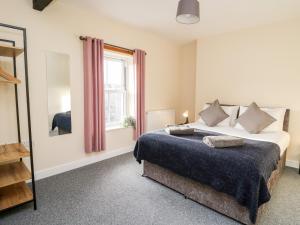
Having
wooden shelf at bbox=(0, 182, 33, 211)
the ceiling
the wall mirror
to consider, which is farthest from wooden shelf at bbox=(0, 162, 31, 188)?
the ceiling

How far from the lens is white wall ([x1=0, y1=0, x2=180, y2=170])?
249 cm

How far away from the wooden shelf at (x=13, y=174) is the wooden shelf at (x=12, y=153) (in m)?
0.24

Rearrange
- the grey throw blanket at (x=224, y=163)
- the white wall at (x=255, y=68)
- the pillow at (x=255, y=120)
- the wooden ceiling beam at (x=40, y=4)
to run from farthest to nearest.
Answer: the white wall at (x=255, y=68) < the pillow at (x=255, y=120) < the wooden ceiling beam at (x=40, y=4) < the grey throw blanket at (x=224, y=163)

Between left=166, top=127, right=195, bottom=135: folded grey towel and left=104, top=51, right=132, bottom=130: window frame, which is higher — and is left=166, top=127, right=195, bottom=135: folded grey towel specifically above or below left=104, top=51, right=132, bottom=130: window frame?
below

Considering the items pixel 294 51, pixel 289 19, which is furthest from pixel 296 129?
pixel 289 19

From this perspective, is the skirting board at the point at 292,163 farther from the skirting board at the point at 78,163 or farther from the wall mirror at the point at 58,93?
the wall mirror at the point at 58,93

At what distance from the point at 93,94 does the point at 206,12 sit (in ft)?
7.27

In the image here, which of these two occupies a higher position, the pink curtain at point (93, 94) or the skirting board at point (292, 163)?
the pink curtain at point (93, 94)

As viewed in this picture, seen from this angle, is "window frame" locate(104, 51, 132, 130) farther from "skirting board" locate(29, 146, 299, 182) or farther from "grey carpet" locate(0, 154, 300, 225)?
"grey carpet" locate(0, 154, 300, 225)

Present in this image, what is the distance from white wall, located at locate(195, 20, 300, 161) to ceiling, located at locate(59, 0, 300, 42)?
0.87ft

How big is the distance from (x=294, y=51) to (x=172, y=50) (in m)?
2.45

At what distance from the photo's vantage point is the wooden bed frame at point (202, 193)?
6.21 ft

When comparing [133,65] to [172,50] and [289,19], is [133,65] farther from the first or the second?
[289,19]

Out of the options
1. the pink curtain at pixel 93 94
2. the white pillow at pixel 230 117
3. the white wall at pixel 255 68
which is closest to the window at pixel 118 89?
the pink curtain at pixel 93 94
